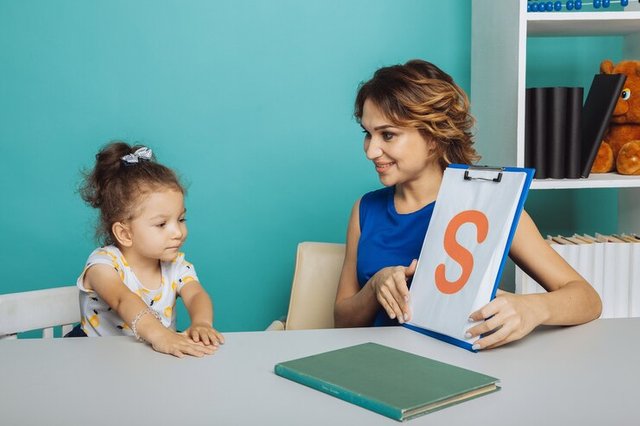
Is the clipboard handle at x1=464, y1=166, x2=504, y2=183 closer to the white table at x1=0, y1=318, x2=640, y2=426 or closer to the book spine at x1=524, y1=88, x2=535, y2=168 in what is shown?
the white table at x1=0, y1=318, x2=640, y2=426

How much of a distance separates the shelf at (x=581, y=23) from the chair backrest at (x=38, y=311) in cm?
137

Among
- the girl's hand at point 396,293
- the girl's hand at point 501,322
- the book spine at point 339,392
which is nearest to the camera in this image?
the book spine at point 339,392

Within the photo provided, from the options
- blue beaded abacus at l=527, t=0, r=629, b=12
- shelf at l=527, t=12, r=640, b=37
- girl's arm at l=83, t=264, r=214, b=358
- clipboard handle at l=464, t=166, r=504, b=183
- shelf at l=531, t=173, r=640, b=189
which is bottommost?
girl's arm at l=83, t=264, r=214, b=358

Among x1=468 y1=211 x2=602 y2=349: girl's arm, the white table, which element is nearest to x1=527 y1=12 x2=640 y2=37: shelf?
x1=468 y1=211 x2=602 y2=349: girl's arm

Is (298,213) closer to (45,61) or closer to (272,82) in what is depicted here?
(272,82)

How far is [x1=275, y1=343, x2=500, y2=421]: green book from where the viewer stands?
3.15ft

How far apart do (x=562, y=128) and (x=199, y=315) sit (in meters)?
1.13

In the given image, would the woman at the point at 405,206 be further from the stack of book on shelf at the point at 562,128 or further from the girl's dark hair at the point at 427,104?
the stack of book on shelf at the point at 562,128

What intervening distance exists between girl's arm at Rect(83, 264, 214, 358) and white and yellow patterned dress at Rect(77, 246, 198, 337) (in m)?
0.03

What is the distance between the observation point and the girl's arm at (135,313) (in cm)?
122

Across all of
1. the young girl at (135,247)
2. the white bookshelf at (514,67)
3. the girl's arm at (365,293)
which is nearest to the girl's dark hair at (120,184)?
the young girl at (135,247)

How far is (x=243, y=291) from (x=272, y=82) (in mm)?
705

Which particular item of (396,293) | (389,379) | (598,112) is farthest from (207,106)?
(389,379)

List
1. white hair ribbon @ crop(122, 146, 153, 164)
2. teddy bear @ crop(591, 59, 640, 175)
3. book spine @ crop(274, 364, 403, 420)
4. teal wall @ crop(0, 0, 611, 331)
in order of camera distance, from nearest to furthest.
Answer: book spine @ crop(274, 364, 403, 420) < white hair ribbon @ crop(122, 146, 153, 164) < teddy bear @ crop(591, 59, 640, 175) < teal wall @ crop(0, 0, 611, 331)
